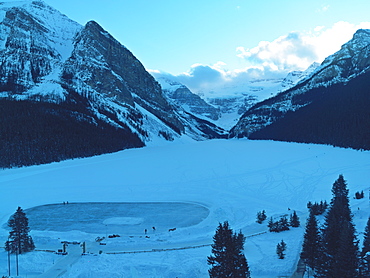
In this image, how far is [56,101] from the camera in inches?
5246

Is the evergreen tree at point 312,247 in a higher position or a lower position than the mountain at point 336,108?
lower

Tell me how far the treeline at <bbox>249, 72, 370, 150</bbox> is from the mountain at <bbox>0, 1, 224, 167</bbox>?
73.6 metres

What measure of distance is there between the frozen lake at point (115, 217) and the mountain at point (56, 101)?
46.0 meters

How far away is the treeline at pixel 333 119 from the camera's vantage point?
107 m

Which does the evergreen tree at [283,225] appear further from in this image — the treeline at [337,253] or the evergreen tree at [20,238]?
the evergreen tree at [20,238]

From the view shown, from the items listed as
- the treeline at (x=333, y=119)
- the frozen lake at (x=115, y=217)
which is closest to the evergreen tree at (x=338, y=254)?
the frozen lake at (x=115, y=217)

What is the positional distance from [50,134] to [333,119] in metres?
113

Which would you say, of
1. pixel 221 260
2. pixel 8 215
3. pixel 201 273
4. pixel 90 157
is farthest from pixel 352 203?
pixel 90 157

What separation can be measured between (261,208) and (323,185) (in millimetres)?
16794

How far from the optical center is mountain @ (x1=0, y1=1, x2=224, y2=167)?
3724 inches

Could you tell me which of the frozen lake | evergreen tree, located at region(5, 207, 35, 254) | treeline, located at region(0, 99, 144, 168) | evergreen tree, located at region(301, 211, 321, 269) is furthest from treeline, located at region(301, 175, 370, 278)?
treeline, located at region(0, 99, 144, 168)

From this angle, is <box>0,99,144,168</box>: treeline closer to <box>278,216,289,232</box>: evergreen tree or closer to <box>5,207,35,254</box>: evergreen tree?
<box>5,207,35,254</box>: evergreen tree

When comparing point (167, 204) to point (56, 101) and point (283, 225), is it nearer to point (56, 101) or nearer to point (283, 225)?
point (283, 225)

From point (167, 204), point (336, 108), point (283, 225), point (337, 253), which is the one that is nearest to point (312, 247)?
point (337, 253)
